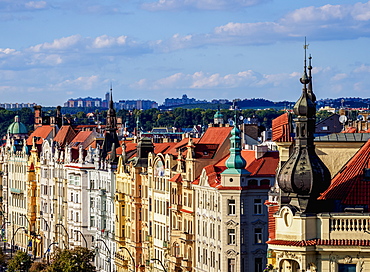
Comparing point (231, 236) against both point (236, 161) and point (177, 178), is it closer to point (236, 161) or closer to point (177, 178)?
point (236, 161)

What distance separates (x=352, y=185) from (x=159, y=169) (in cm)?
8111

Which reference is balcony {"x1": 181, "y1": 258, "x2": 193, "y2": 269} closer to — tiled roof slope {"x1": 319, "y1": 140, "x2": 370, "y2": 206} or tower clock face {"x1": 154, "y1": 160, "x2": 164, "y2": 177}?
tower clock face {"x1": 154, "y1": 160, "x2": 164, "y2": 177}

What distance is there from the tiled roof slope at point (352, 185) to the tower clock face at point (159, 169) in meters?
76.4

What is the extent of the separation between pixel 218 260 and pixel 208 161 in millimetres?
13582

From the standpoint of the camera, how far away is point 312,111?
58625 millimetres

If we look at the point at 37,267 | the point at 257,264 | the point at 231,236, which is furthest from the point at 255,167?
the point at 37,267

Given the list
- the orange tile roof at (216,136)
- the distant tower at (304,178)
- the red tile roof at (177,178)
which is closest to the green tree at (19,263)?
the red tile roof at (177,178)

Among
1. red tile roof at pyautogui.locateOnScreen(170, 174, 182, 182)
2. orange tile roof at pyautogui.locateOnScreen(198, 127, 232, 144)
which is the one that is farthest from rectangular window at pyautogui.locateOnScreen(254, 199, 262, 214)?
red tile roof at pyautogui.locateOnScreen(170, 174, 182, 182)

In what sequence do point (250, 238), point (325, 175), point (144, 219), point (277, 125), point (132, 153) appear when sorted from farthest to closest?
point (132, 153)
point (144, 219)
point (250, 238)
point (277, 125)
point (325, 175)

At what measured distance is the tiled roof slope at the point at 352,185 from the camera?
57812mm

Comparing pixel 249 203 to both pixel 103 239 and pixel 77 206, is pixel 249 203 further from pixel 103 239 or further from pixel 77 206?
pixel 77 206

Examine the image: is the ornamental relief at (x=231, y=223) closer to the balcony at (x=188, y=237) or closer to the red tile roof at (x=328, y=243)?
the balcony at (x=188, y=237)

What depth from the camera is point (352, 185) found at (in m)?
58.9

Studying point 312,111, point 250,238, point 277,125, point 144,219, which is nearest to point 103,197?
point 144,219
